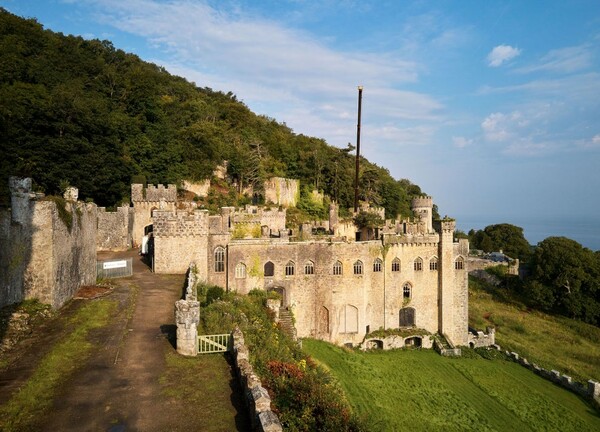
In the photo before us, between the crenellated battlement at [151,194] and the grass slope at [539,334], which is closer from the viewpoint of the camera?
the grass slope at [539,334]

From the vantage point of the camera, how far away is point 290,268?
31.6 meters

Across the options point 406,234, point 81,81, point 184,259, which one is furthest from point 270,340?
point 81,81

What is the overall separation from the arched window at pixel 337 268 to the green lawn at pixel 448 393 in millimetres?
5709

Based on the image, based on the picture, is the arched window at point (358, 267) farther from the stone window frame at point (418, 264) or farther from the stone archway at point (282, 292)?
the stone archway at point (282, 292)

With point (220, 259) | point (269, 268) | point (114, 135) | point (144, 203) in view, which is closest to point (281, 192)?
point (144, 203)

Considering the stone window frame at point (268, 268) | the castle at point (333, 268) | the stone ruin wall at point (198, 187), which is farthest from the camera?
the stone ruin wall at point (198, 187)

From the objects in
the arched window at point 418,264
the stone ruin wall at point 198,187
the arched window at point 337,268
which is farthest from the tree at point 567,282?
the stone ruin wall at point 198,187

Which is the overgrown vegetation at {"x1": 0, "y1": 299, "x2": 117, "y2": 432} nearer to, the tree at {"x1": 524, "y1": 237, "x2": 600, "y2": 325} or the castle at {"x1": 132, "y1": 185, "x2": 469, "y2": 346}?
the castle at {"x1": 132, "y1": 185, "x2": 469, "y2": 346}

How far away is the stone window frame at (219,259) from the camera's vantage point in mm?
29547

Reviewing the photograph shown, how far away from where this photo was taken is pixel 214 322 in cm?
1727

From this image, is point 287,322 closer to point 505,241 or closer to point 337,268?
point 337,268

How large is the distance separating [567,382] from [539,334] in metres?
14.6

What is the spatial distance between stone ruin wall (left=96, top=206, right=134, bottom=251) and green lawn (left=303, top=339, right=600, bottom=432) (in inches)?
745

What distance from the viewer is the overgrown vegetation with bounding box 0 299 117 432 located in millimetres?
10070
